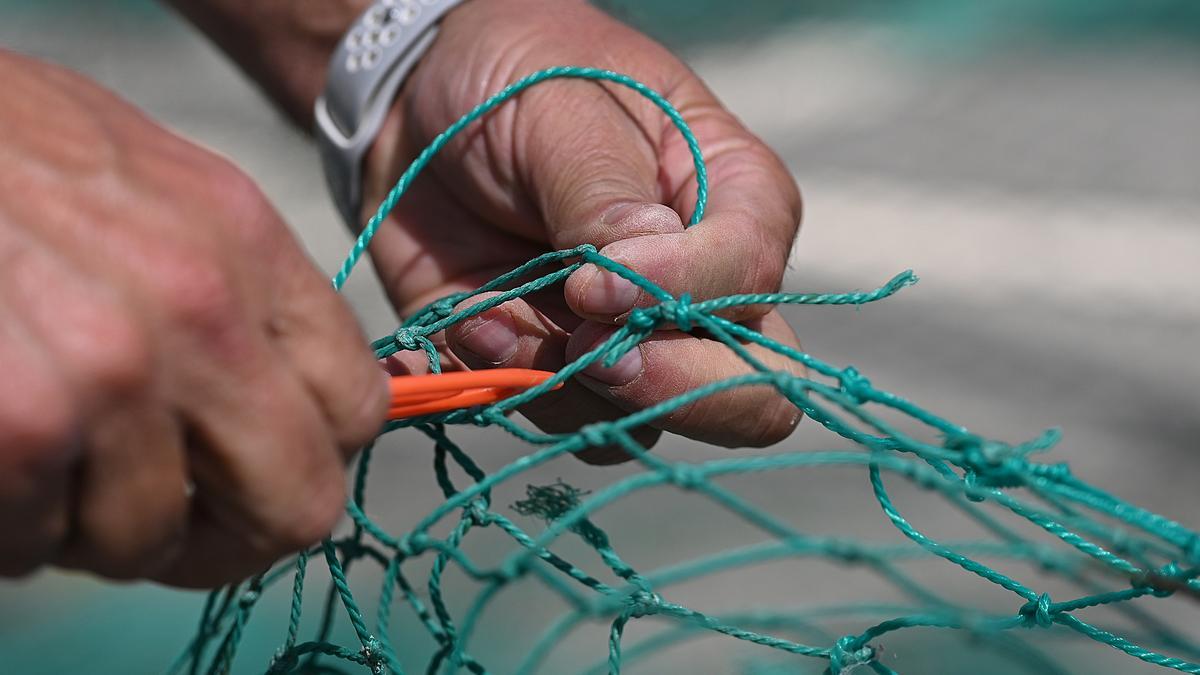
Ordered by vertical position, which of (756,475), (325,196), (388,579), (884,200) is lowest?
(388,579)

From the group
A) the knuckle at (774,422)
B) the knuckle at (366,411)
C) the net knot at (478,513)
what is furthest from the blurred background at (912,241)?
the knuckle at (366,411)

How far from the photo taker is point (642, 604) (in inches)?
14.8

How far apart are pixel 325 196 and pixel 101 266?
0.85m

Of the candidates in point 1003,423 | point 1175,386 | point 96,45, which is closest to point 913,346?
point 1003,423

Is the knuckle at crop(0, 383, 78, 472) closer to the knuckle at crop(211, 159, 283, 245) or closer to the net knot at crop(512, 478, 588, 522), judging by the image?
the knuckle at crop(211, 159, 283, 245)

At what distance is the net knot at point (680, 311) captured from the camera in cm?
36

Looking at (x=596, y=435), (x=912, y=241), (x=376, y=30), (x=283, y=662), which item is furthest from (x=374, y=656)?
(x=912, y=241)

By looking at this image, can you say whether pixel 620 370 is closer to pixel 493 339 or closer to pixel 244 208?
pixel 493 339

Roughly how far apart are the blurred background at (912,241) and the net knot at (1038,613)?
29 centimetres

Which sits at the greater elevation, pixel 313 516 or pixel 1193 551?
pixel 1193 551

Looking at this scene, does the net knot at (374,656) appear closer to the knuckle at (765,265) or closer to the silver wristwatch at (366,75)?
the knuckle at (765,265)

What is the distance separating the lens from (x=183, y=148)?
266 millimetres

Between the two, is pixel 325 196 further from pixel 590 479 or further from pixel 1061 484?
pixel 1061 484

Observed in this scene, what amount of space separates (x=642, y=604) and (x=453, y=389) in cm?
10
